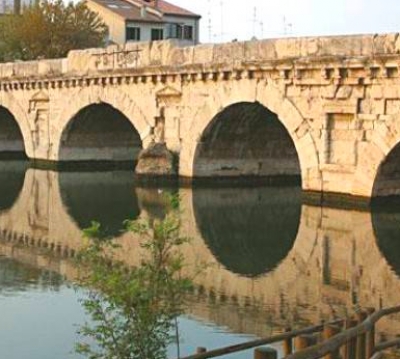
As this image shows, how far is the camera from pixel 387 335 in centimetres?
1092

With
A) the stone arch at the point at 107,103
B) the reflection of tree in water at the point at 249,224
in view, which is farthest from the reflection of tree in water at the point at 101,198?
the reflection of tree in water at the point at 249,224

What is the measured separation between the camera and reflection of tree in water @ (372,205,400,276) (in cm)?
1652

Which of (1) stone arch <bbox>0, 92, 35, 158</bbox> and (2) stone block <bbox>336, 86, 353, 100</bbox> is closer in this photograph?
(2) stone block <bbox>336, 86, 353, 100</bbox>

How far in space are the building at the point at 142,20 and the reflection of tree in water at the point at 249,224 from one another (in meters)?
32.6

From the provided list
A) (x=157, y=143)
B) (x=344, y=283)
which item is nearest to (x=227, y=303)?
(x=344, y=283)

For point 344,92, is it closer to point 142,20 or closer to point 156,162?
point 156,162

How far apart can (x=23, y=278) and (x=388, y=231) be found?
7793mm

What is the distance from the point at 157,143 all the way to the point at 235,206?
4.75m

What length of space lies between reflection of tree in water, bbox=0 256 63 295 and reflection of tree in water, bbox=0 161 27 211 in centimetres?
804

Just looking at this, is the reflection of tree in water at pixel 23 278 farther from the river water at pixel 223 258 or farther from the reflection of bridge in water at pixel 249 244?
the reflection of bridge in water at pixel 249 244

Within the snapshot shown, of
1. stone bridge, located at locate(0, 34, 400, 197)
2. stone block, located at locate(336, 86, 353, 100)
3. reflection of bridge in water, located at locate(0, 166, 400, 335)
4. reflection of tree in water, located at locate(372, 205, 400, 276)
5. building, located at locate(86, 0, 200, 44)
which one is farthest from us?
building, located at locate(86, 0, 200, 44)

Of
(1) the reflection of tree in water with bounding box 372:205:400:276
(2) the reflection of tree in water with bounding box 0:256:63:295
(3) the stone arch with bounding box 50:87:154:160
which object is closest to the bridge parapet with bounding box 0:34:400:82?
(3) the stone arch with bounding box 50:87:154:160

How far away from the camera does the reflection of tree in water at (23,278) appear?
14.5 metres

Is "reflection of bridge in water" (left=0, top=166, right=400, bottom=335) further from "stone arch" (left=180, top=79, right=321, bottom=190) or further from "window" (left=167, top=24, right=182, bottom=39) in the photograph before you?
"window" (left=167, top=24, right=182, bottom=39)
